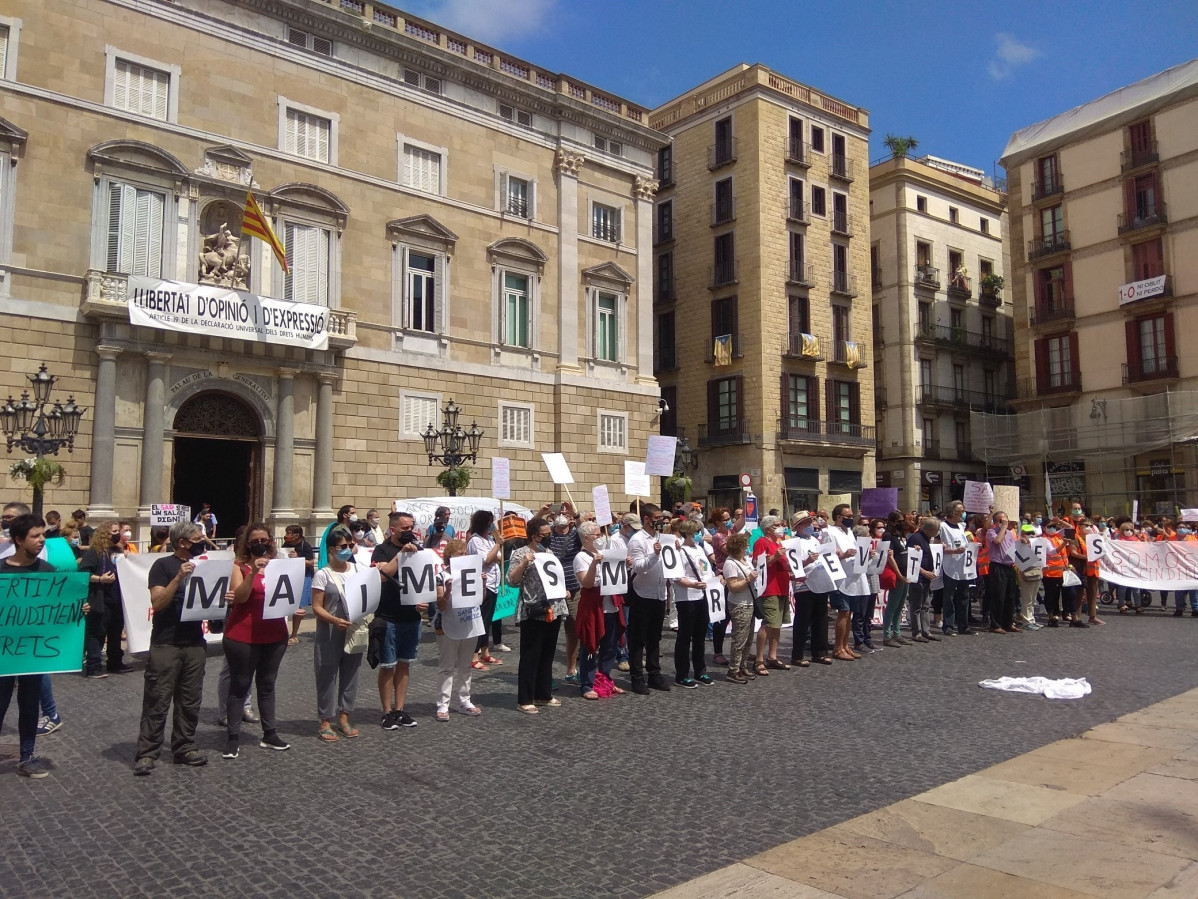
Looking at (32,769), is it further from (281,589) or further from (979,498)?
(979,498)

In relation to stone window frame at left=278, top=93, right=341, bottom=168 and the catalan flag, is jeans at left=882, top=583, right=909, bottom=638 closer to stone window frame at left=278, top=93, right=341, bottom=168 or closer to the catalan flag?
the catalan flag

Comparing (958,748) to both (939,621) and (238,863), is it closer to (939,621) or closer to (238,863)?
(238,863)

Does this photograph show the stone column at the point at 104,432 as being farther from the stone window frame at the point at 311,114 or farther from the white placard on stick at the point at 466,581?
the white placard on stick at the point at 466,581

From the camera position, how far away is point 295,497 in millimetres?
24484

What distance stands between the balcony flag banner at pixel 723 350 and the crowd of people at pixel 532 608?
2347 cm

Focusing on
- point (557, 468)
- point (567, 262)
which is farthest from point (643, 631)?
point (567, 262)

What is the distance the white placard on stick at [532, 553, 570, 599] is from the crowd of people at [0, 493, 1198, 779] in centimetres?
8

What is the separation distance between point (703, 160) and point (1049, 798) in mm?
38812

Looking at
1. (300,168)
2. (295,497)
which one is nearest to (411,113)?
(300,168)

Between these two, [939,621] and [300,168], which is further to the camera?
[300,168]

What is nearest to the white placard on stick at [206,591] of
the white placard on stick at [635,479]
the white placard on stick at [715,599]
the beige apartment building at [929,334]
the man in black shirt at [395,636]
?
the man in black shirt at [395,636]

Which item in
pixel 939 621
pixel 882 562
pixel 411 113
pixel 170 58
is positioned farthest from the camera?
pixel 411 113

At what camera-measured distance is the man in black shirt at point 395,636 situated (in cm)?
880

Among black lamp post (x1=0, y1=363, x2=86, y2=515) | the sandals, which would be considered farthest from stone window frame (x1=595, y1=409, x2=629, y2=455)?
the sandals
